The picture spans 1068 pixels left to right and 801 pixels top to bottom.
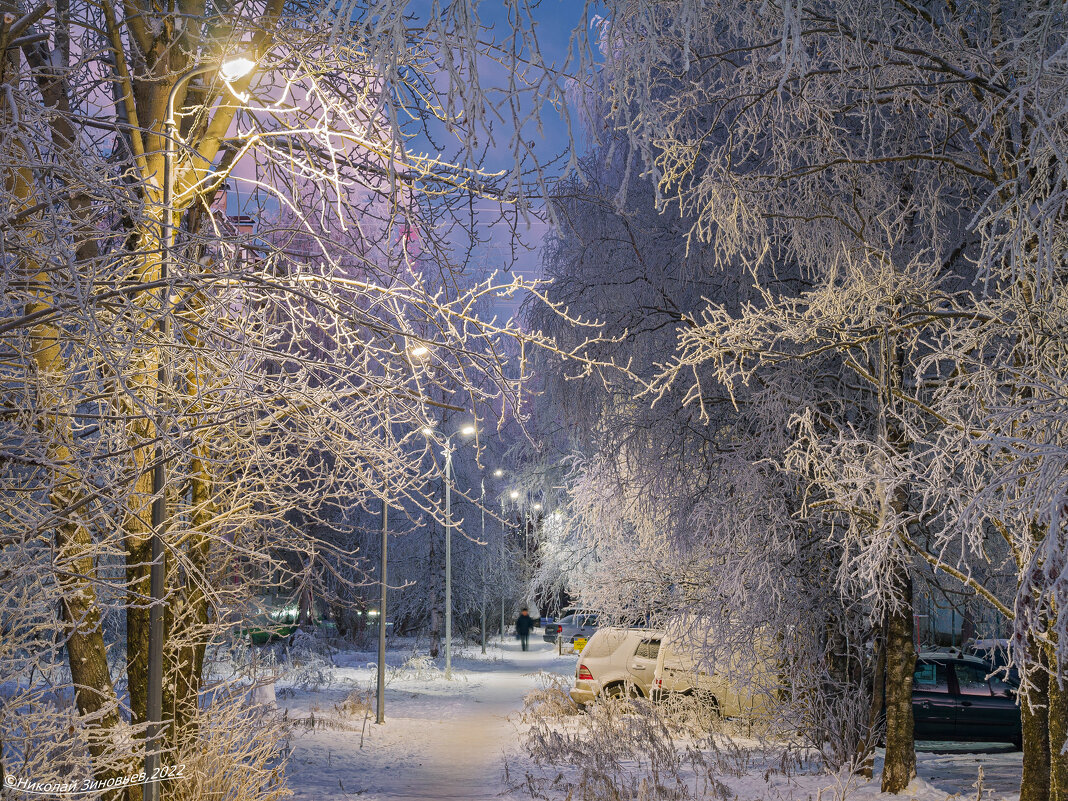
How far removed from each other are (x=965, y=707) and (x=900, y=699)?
590 cm

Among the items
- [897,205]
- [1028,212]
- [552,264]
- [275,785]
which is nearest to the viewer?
[1028,212]

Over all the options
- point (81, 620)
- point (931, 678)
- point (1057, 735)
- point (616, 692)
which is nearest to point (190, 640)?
point (81, 620)

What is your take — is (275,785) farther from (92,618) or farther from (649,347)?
(649,347)

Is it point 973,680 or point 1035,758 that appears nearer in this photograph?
point 1035,758

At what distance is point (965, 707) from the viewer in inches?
547

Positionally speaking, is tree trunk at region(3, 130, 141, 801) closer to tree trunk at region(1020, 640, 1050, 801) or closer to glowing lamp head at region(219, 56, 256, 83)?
glowing lamp head at region(219, 56, 256, 83)

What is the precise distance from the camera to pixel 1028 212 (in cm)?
516

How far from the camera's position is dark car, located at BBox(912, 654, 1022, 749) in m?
13.8

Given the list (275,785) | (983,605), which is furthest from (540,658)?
(275,785)

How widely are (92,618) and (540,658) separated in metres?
31.6

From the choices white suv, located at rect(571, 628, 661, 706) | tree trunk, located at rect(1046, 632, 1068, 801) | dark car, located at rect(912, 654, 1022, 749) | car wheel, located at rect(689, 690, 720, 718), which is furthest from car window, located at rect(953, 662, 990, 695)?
tree trunk, located at rect(1046, 632, 1068, 801)

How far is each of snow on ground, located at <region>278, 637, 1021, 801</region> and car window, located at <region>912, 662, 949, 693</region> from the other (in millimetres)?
900

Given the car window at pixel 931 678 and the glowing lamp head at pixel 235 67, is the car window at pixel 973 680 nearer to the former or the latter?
the car window at pixel 931 678

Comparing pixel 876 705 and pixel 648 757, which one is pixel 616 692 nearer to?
pixel 648 757
